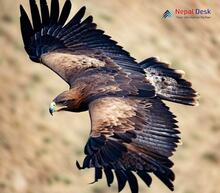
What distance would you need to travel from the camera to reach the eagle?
48.5ft

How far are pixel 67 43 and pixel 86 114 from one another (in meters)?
6.34

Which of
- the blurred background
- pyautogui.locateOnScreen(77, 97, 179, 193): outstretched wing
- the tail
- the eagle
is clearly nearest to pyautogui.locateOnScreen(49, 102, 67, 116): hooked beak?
the eagle

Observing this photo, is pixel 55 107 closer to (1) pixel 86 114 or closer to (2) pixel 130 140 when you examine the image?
(2) pixel 130 140

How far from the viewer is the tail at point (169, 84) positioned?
17.5 meters

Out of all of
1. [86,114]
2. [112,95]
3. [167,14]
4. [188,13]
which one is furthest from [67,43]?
[188,13]

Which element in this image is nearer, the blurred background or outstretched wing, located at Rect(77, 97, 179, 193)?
outstretched wing, located at Rect(77, 97, 179, 193)

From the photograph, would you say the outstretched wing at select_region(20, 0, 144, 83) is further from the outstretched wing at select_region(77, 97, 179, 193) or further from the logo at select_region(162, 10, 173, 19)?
the logo at select_region(162, 10, 173, 19)

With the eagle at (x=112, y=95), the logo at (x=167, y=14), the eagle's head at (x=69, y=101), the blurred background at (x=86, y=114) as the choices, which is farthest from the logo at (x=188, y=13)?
the eagle's head at (x=69, y=101)

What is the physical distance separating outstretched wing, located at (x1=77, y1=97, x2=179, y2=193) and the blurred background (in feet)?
25.5

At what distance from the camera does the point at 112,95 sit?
16156 millimetres

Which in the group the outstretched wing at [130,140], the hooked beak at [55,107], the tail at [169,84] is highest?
the tail at [169,84]

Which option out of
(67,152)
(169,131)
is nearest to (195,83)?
(67,152)

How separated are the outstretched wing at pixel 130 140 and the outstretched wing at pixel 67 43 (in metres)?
1.58

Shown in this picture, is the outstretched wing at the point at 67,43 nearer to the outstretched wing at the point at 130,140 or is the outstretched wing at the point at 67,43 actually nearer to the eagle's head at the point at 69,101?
the eagle's head at the point at 69,101
